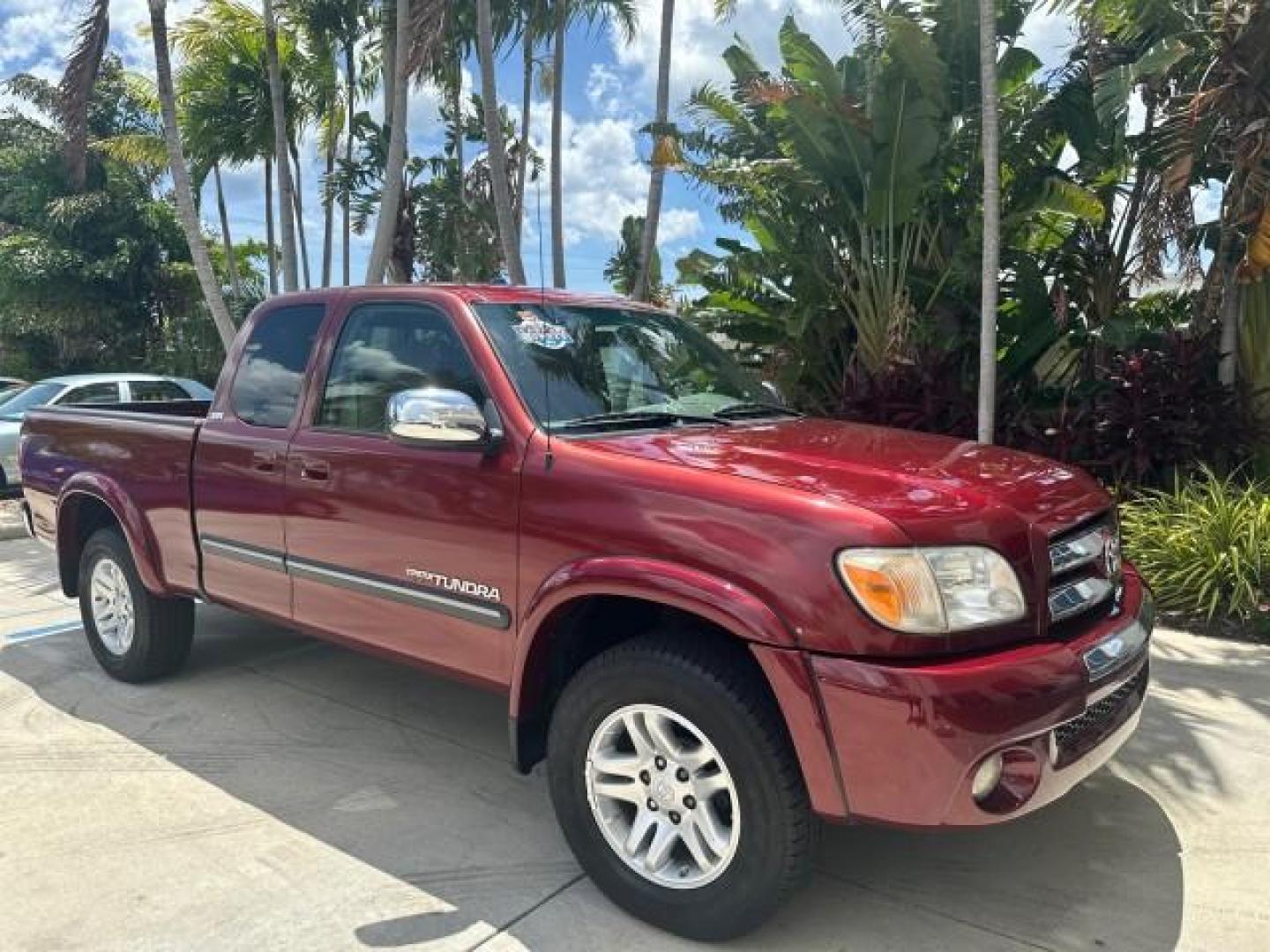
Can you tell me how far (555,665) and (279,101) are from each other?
12949 mm

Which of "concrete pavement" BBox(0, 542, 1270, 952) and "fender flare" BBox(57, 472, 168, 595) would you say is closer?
"concrete pavement" BBox(0, 542, 1270, 952)

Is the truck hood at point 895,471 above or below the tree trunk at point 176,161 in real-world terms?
below

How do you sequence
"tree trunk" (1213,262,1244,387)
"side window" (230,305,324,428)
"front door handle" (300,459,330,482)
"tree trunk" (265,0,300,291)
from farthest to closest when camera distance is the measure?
"tree trunk" (265,0,300,291) < "tree trunk" (1213,262,1244,387) < "side window" (230,305,324,428) < "front door handle" (300,459,330,482)

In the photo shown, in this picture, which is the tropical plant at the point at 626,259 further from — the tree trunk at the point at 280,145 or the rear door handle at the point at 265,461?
the rear door handle at the point at 265,461

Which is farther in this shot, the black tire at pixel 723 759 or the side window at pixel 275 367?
the side window at pixel 275 367

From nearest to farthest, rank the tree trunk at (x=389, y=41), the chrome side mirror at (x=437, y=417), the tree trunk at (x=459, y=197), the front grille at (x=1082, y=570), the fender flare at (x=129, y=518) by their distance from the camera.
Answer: the front grille at (x=1082, y=570)
the chrome side mirror at (x=437, y=417)
the fender flare at (x=129, y=518)
the tree trunk at (x=389, y=41)
the tree trunk at (x=459, y=197)

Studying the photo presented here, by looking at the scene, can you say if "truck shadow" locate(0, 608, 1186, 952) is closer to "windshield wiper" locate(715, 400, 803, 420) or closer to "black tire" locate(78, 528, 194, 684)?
"black tire" locate(78, 528, 194, 684)

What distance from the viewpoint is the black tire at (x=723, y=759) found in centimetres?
258

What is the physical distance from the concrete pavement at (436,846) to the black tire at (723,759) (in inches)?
4.9

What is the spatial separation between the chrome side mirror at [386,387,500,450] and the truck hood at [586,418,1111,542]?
0.39 m

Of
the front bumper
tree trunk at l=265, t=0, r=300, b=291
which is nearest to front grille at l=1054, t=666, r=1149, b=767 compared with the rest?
the front bumper

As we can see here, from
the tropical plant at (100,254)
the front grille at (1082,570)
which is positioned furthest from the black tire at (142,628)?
the tropical plant at (100,254)

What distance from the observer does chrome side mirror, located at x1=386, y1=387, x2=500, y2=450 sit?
3.13 metres

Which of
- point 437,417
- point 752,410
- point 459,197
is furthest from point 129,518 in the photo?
point 459,197
